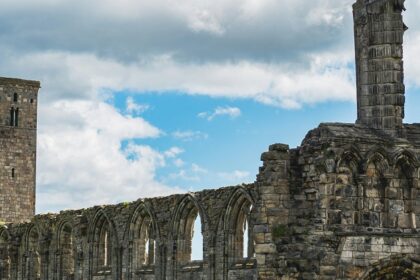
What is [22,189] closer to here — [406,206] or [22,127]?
[22,127]

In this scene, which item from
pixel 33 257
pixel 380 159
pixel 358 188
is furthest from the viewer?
pixel 33 257

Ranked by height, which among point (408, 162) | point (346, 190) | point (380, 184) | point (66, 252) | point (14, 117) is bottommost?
point (66, 252)

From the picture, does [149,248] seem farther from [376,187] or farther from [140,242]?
[376,187]

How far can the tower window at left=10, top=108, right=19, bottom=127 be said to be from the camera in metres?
57.6

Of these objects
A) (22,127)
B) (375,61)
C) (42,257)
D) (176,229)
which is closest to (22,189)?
(22,127)

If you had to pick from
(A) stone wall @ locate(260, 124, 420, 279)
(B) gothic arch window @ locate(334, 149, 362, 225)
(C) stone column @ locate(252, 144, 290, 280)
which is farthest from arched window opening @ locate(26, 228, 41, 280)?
(B) gothic arch window @ locate(334, 149, 362, 225)

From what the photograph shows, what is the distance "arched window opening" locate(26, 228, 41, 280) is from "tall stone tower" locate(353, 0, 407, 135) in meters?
25.9

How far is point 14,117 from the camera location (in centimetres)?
5772

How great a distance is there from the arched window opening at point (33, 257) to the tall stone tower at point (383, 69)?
1020 inches

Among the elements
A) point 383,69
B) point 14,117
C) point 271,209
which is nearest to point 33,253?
point 14,117

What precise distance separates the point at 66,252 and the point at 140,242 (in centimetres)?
595

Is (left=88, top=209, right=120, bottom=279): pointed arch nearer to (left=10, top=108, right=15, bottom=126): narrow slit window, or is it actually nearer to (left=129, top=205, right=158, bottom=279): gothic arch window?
(left=129, top=205, right=158, bottom=279): gothic arch window

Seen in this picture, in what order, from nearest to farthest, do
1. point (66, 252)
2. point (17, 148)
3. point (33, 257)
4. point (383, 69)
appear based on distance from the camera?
point (383, 69) → point (66, 252) → point (33, 257) → point (17, 148)

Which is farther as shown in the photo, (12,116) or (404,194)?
(12,116)
